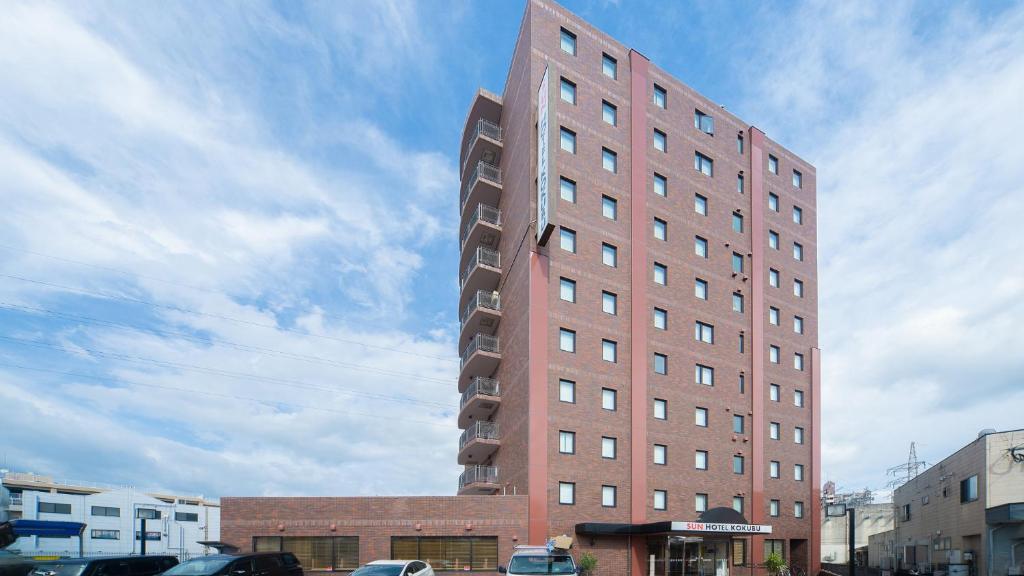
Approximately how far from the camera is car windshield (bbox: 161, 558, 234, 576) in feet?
70.0

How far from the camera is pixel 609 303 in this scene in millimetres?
40094

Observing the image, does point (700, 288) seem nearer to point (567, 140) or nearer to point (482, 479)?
point (567, 140)

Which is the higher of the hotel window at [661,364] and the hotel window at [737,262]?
the hotel window at [737,262]

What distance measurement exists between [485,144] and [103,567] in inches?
1266

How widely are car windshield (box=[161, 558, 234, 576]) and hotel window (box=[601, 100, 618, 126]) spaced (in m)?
A: 29.7

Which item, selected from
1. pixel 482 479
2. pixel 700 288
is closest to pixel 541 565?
pixel 482 479

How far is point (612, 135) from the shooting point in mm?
42031

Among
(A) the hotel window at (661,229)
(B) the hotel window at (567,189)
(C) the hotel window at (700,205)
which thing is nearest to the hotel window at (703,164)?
(C) the hotel window at (700,205)

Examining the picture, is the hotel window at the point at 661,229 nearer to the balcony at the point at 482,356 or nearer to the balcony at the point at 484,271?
the balcony at the point at 484,271

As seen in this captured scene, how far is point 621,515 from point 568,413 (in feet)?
19.4

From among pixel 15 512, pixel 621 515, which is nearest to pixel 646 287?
pixel 621 515

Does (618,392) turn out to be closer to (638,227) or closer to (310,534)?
(638,227)

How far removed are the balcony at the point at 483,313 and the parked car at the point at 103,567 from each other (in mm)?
22213

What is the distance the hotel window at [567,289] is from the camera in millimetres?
38344
